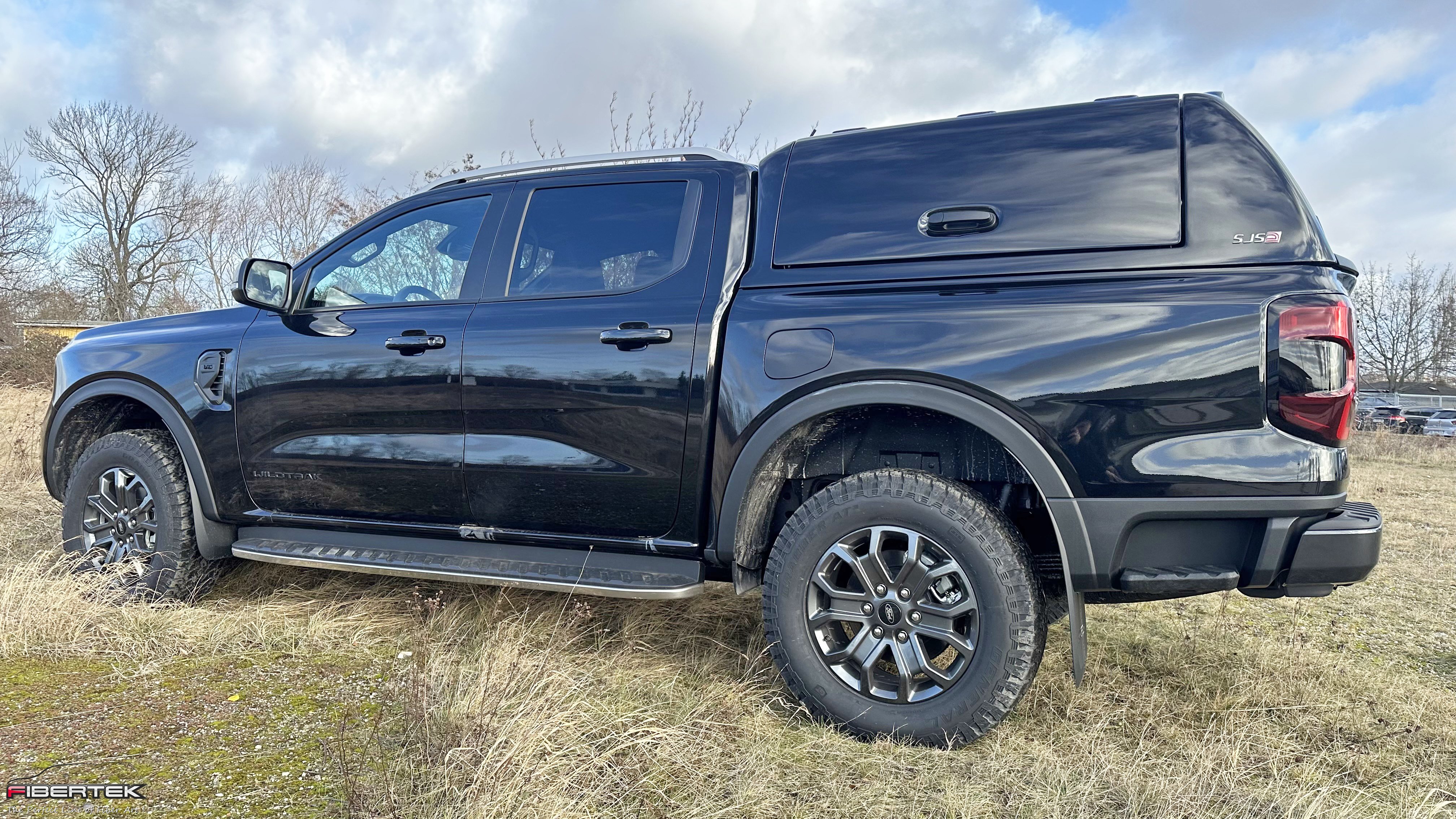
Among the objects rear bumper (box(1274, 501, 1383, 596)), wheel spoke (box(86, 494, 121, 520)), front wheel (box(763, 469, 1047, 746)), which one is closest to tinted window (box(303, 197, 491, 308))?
wheel spoke (box(86, 494, 121, 520))

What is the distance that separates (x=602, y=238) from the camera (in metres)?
3.38

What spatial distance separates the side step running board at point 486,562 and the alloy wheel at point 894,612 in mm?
464

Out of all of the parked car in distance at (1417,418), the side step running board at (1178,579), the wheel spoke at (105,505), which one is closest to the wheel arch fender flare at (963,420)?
the side step running board at (1178,579)

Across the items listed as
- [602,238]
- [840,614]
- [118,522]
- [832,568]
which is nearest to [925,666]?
[840,614]

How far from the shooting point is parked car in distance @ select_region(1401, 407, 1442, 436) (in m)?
20.6

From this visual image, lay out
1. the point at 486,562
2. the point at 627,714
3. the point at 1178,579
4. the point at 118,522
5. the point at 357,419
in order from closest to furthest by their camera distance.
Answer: the point at 1178,579 → the point at 627,714 → the point at 486,562 → the point at 357,419 → the point at 118,522

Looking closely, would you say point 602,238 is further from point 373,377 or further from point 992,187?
point 992,187

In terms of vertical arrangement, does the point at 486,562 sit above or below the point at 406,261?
below

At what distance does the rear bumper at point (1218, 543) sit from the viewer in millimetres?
2320

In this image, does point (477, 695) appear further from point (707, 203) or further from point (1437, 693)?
point (1437, 693)

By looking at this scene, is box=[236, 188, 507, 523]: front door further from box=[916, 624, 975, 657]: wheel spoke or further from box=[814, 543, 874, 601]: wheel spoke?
box=[916, 624, 975, 657]: wheel spoke

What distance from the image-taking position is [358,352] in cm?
344

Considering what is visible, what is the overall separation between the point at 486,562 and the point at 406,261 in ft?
4.43

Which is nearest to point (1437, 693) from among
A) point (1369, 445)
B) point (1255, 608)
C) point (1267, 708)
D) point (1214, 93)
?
point (1267, 708)
